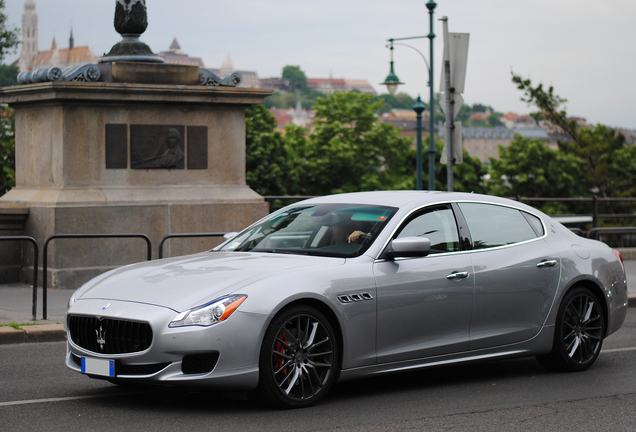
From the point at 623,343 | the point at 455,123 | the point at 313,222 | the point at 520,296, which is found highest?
the point at 455,123

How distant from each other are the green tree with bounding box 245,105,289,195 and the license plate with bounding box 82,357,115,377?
47.7 meters

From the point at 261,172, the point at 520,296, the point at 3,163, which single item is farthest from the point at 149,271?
the point at 261,172

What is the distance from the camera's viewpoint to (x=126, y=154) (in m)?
13.0

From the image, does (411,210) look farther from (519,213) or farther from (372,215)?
(519,213)

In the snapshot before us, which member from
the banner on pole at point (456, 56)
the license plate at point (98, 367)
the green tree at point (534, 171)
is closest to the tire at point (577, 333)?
the license plate at point (98, 367)

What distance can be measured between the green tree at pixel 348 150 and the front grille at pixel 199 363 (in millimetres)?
54854

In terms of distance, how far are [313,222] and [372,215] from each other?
450 millimetres

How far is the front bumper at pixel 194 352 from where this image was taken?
208 inches

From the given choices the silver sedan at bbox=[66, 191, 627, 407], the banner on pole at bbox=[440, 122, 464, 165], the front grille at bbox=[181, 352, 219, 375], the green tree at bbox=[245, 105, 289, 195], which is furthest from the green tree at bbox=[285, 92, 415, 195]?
the front grille at bbox=[181, 352, 219, 375]

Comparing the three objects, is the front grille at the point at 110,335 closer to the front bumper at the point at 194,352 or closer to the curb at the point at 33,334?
the front bumper at the point at 194,352

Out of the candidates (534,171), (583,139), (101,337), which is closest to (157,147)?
(101,337)

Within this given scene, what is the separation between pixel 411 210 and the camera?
21.6 feet

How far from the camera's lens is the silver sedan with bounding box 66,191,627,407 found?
17.7ft

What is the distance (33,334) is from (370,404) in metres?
4.18
